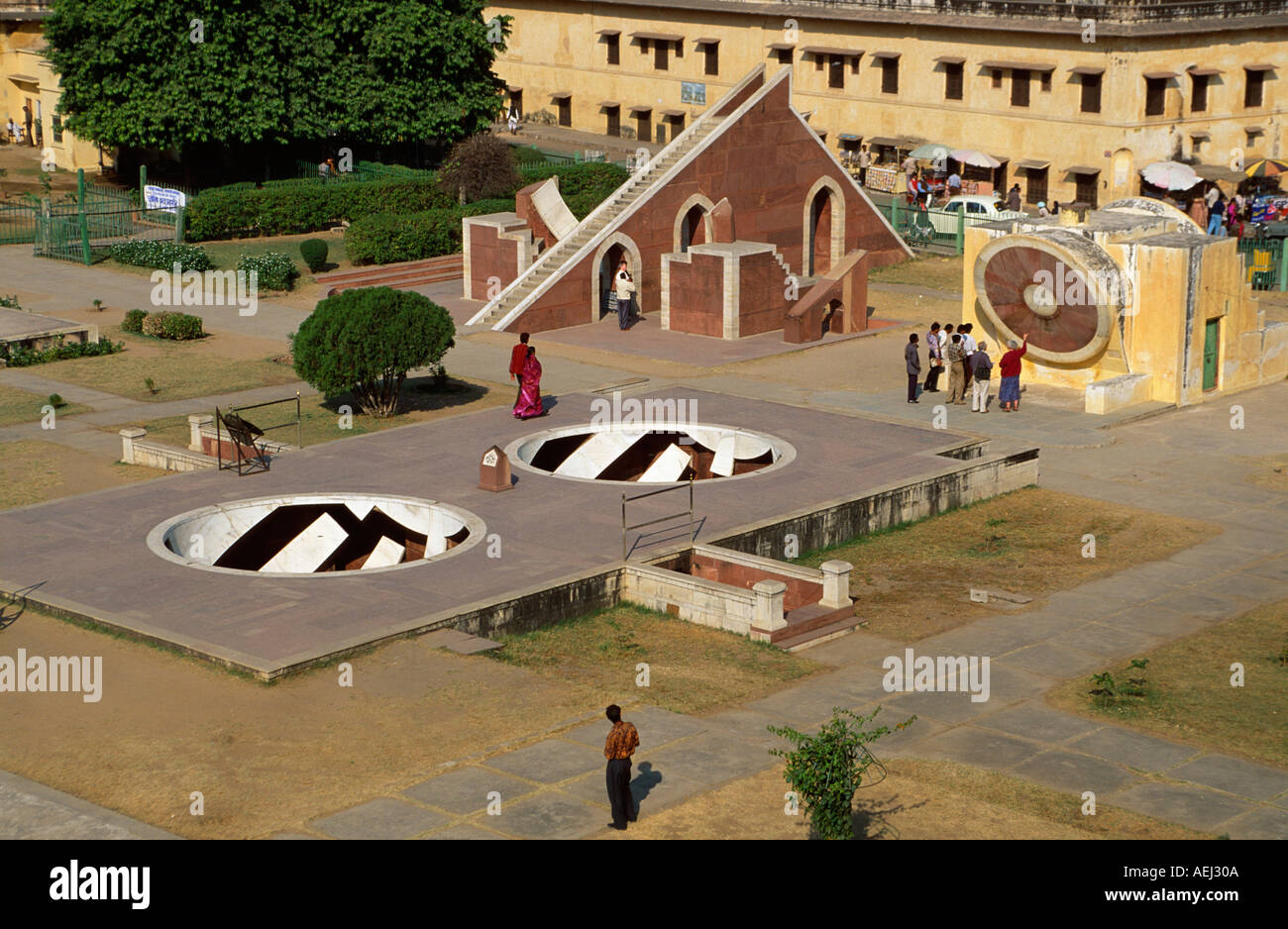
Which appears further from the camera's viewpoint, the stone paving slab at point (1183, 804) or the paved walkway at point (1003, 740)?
the stone paving slab at point (1183, 804)

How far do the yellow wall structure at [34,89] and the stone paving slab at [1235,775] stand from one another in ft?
174

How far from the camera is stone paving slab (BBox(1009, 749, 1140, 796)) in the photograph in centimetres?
1902

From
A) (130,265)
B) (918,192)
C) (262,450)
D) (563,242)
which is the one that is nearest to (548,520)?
(262,450)

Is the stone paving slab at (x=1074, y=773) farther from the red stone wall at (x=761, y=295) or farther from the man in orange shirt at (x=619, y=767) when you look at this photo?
the red stone wall at (x=761, y=295)

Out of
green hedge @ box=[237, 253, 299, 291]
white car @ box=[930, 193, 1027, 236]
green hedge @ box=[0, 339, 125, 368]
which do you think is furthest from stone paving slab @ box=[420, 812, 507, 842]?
white car @ box=[930, 193, 1027, 236]

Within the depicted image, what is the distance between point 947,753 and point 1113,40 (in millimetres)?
45515

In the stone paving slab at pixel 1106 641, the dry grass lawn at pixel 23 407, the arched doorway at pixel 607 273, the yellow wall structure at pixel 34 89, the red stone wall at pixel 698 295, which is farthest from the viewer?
the yellow wall structure at pixel 34 89

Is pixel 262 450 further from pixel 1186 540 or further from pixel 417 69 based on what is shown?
pixel 417 69

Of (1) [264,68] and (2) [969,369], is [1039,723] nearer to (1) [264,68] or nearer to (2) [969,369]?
(2) [969,369]

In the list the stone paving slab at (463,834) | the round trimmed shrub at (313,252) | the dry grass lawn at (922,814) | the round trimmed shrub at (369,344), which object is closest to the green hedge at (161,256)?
the round trimmed shrub at (313,252)

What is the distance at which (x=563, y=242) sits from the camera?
143 feet

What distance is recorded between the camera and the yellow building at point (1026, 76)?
60812mm

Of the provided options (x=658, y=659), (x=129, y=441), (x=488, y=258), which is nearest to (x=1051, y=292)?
(x=488, y=258)

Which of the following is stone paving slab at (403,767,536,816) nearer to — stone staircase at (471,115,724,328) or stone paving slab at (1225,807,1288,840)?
stone paving slab at (1225,807,1288,840)
